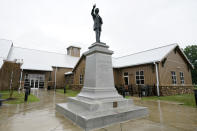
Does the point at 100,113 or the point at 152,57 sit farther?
the point at 152,57

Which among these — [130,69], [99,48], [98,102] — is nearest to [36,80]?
[130,69]

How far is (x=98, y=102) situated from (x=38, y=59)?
66.2 ft

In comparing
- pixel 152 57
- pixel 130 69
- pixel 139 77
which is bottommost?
pixel 139 77

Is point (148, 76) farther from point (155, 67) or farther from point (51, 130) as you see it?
point (51, 130)

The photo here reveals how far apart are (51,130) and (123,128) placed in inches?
72.6

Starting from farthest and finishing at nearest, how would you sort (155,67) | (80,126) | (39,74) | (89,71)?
(39,74), (155,67), (89,71), (80,126)

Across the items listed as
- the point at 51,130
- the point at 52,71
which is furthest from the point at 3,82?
the point at 51,130

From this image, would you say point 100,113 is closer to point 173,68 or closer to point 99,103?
point 99,103

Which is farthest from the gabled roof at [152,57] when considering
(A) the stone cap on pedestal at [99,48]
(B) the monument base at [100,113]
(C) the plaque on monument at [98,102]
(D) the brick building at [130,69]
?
(B) the monument base at [100,113]

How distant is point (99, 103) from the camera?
3.69 metres

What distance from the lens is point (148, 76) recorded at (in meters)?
11.4

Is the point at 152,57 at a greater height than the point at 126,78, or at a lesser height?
greater

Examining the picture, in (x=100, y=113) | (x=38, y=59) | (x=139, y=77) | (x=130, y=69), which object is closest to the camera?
(x=100, y=113)

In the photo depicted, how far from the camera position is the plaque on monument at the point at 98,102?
122 inches
